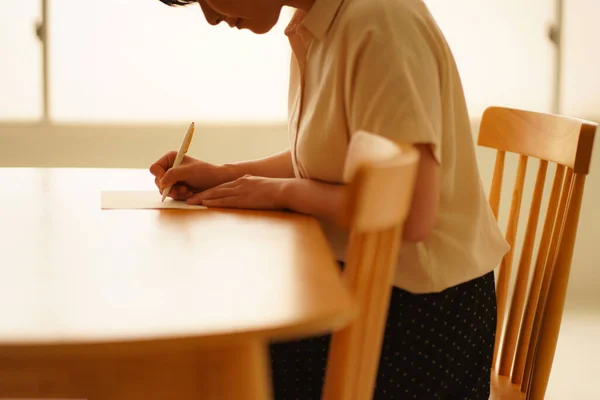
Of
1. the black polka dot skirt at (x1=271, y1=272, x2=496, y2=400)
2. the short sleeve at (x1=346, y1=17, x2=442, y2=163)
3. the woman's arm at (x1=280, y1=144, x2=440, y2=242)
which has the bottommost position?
the black polka dot skirt at (x1=271, y1=272, x2=496, y2=400)

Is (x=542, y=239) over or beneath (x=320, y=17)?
beneath

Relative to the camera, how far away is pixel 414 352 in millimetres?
1326

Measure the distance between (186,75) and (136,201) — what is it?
1598 millimetres

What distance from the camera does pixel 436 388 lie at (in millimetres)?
1349

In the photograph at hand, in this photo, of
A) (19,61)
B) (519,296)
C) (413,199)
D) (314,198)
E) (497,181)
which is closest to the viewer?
(413,199)

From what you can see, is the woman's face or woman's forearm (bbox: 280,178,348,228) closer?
woman's forearm (bbox: 280,178,348,228)

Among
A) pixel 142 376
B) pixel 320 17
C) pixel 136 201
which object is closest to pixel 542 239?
pixel 320 17

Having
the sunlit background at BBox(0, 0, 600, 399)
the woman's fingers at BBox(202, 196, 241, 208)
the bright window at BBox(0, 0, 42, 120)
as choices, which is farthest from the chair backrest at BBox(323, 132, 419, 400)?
the bright window at BBox(0, 0, 42, 120)

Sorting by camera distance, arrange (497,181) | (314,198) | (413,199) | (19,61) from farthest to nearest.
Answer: (19,61) < (497,181) < (314,198) < (413,199)

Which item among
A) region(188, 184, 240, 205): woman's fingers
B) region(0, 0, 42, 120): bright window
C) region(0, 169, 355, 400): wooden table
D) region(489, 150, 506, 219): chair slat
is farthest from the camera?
region(0, 0, 42, 120): bright window

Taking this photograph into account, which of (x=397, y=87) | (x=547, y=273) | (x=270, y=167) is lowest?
(x=547, y=273)

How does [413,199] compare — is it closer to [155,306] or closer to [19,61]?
[155,306]

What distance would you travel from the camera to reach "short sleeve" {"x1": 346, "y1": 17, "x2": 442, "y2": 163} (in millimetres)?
1143

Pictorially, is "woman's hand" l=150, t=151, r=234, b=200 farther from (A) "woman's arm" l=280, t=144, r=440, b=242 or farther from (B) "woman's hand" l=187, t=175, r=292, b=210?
(A) "woman's arm" l=280, t=144, r=440, b=242
